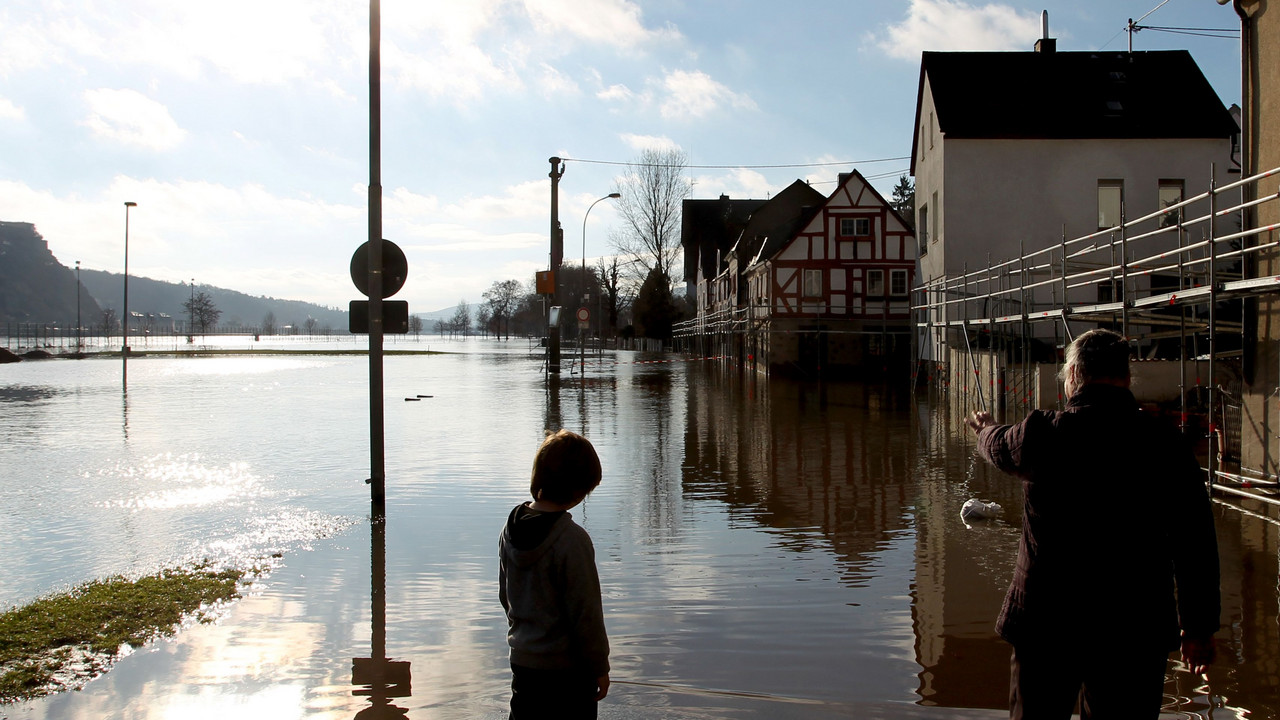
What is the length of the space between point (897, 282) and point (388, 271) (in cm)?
3076

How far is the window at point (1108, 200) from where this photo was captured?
87.0 feet

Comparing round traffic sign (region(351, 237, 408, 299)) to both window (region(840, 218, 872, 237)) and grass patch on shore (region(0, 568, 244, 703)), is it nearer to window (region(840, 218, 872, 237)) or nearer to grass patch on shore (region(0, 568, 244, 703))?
grass patch on shore (region(0, 568, 244, 703))

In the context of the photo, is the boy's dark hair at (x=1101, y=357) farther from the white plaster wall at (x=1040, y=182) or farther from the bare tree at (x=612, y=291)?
the bare tree at (x=612, y=291)

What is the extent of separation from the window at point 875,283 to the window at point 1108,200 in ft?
35.6

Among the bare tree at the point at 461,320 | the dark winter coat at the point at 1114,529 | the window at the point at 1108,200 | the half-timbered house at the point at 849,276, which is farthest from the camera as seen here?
the bare tree at the point at 461,320

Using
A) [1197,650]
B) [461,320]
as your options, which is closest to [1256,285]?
[1197,650]

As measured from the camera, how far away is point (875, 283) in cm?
3706

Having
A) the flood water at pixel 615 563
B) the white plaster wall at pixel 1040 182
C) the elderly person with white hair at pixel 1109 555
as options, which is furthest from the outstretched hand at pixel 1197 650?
the white plaster wall at pixel 1040 182

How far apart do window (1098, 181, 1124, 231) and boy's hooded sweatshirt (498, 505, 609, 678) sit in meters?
26.9

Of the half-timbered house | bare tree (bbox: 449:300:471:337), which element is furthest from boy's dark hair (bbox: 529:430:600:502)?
bare tree (bbox: 449:300:471:337)

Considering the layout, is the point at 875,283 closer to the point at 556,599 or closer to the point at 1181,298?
the point at 1181,298

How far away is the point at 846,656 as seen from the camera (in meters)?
4.78

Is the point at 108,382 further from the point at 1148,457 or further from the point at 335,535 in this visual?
the point at 1148,457

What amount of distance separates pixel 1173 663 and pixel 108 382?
31.6m
